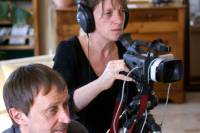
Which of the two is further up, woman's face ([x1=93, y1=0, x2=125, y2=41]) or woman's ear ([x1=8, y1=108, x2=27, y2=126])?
woman's face ([x1=93, y1=0, x2=125, y2=41])

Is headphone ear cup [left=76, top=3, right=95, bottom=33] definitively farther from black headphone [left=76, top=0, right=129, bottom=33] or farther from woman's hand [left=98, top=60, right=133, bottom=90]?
woman's hand [left=98, top=60, right=133, bottom=90]

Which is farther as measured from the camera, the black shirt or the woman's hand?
the black shirt

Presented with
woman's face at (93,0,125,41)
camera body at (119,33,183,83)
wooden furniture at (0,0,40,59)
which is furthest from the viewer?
wooden furniture at (0,0,40,59)

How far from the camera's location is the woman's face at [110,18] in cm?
140

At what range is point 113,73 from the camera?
1265 millimetres

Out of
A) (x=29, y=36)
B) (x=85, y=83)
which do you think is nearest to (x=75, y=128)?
(x=85, y=83)

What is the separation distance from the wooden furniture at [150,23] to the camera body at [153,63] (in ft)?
8.32

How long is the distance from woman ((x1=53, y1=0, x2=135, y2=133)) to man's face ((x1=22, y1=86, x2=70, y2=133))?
0.33 m

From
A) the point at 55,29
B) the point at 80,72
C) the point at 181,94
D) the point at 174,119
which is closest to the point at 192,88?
the point at 181,94

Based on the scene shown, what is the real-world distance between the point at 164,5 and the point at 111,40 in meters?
2.45

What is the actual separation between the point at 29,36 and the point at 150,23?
4.05 feet

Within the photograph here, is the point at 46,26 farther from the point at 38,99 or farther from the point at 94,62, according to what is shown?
the point at 38,99

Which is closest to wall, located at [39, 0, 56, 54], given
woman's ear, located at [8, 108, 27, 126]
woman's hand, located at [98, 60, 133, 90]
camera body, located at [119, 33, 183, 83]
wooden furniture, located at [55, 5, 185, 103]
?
wooden furniture, located at [55, 5, 185, 103]

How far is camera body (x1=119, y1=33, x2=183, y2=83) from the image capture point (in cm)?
112
